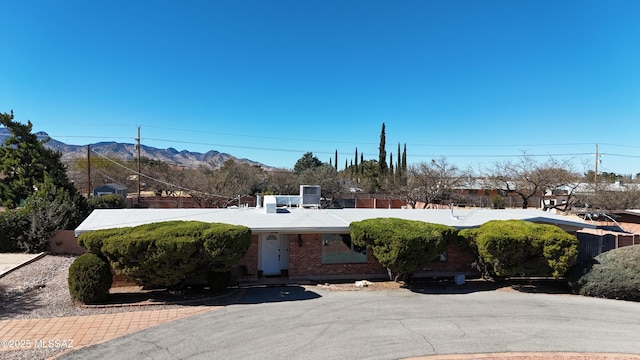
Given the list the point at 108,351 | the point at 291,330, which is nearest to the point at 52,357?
the point at 108,351

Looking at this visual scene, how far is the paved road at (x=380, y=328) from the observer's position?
759 centimetres

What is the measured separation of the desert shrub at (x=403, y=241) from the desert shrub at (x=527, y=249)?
123 cm

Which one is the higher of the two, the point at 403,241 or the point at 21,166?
the point at 21,166

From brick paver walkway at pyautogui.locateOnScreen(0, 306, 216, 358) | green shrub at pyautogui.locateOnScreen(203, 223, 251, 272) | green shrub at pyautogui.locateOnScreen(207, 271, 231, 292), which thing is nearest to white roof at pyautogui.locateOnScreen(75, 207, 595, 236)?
green shrub at pyautogui.locateOnScreen(207, 271, 231, 292)

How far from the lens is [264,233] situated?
515 inches

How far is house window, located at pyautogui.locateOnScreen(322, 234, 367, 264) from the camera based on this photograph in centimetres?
1371

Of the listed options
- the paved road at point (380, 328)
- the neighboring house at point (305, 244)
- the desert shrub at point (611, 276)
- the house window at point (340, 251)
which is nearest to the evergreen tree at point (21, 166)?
the neighboring house at point (305, 244)

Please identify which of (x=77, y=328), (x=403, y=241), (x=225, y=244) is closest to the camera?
(x=77, y=328)

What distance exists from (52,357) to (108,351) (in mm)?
931

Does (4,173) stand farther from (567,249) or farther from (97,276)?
(567,249)

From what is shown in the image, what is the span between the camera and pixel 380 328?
888 centimetres

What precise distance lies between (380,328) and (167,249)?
18.8 feet

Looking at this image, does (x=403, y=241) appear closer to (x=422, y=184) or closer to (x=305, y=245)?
(x=305, y=245)

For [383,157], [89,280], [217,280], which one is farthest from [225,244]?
[383,157]
